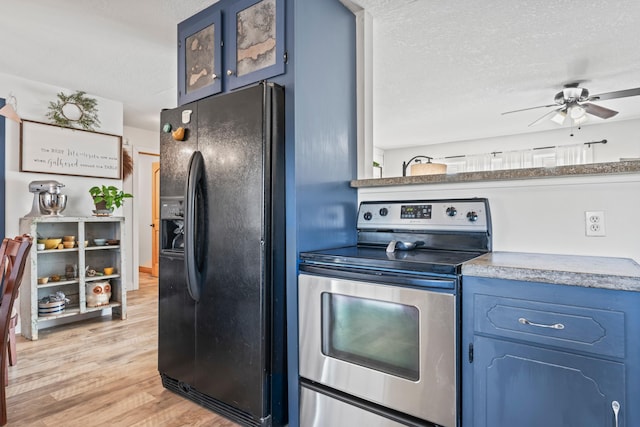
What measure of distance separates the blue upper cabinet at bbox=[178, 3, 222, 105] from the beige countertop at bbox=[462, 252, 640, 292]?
167 centimetres

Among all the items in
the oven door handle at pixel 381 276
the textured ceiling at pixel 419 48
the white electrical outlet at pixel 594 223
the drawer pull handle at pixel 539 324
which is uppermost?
the textured ceiling at pixel 419 48

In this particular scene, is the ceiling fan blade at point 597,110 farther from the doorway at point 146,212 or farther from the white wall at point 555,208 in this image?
the doorway at point 146,212

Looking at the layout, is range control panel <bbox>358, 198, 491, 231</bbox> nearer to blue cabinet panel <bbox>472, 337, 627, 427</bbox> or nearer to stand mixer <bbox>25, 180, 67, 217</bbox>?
blue cabinet panel <bbox>472, 337, 627, 427</bbox>

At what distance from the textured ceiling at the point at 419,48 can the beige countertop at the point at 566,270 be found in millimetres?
1731

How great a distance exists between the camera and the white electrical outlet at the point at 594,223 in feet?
5.01

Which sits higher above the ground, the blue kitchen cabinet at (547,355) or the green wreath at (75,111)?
the green wreath at (75,111)

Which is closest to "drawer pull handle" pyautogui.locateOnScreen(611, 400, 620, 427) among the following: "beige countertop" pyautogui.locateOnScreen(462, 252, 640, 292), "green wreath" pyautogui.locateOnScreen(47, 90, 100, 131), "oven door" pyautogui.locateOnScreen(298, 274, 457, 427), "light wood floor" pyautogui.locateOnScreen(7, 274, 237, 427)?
"beige countertop" pyautogui.locateOnScreen(462, 252, 640, 292)

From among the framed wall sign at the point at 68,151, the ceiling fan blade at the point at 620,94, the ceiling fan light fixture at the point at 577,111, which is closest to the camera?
the framed wall sign at the point at 68,151

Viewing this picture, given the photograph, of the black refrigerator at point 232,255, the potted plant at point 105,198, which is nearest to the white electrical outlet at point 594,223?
the black refrigerator at point 232,255

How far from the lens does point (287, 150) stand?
173 cm

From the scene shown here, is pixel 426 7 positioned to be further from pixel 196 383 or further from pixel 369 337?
pixel 196 383

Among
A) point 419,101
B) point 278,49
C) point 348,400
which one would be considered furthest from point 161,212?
point 419,101

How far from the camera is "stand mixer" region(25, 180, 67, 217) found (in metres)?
3.21

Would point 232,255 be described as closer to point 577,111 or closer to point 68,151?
Result: point 68,151
